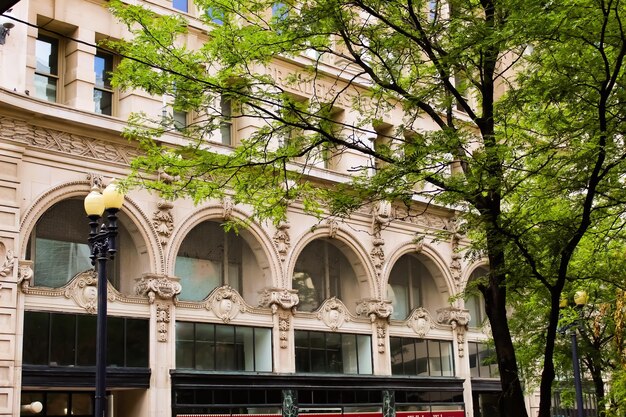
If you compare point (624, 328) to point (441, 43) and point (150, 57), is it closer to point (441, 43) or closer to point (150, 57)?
point (441, 43)

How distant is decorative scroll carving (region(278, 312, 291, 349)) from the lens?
1206 inches

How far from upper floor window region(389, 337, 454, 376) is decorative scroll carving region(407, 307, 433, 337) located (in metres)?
0.37

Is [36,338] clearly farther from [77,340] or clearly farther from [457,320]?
[457,320]

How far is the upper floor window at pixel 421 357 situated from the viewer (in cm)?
3528

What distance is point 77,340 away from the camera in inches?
1005

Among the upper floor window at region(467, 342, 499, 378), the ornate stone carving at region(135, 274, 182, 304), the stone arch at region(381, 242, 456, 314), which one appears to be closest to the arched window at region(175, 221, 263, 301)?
the ornate stone carving at region(135, 274, 182, 304)

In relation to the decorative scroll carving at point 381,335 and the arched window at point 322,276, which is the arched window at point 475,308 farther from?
the arched window at point 322,276

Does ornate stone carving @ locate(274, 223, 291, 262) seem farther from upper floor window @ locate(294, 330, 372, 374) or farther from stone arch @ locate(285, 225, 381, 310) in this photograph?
upper floor window @ locate(294, 330, 372, 374)

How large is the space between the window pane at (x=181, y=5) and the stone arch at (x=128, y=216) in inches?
289

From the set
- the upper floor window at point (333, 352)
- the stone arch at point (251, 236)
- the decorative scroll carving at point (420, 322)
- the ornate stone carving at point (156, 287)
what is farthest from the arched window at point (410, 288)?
the ornate stone carving at point (156, 287)

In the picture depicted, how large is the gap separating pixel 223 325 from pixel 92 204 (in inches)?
529

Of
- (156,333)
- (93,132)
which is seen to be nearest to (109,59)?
(93,132)

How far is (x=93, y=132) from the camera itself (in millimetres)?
26297

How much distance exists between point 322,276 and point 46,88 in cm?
1274
